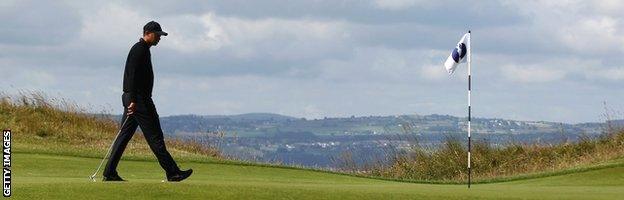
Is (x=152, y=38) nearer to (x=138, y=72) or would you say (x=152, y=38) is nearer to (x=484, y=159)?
(x=138, y=72)

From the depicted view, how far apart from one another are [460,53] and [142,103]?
6696 millimetres

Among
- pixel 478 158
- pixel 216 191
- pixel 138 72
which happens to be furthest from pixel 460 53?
pixel 478 158

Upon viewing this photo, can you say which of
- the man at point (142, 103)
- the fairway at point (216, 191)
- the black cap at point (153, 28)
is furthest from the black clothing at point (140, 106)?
the fairway at point (216, 191)

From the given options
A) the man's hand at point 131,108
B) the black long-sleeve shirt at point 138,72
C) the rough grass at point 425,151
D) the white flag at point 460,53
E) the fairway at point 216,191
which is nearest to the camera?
the fairway at point 216,191

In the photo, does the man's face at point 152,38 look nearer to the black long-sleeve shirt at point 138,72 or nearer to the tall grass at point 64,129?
the black long-sleeve shirt at point 138,72

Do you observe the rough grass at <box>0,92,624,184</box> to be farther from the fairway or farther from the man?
the man

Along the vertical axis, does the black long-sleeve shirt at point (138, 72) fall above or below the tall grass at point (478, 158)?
above

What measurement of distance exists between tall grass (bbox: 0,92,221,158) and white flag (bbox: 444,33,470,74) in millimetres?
10690

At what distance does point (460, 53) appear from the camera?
1912 cm

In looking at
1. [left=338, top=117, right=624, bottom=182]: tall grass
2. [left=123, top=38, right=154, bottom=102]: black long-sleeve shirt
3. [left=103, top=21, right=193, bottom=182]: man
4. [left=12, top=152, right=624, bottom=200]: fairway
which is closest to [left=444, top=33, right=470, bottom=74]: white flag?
[left=12, top=152, right=624, bottom=200]: fairway

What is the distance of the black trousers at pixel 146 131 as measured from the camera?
14.3 metres

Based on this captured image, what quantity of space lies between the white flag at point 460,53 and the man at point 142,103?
6.26 m

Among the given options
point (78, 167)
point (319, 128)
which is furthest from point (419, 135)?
point (319, 128)

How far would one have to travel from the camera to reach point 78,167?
2195 cm
